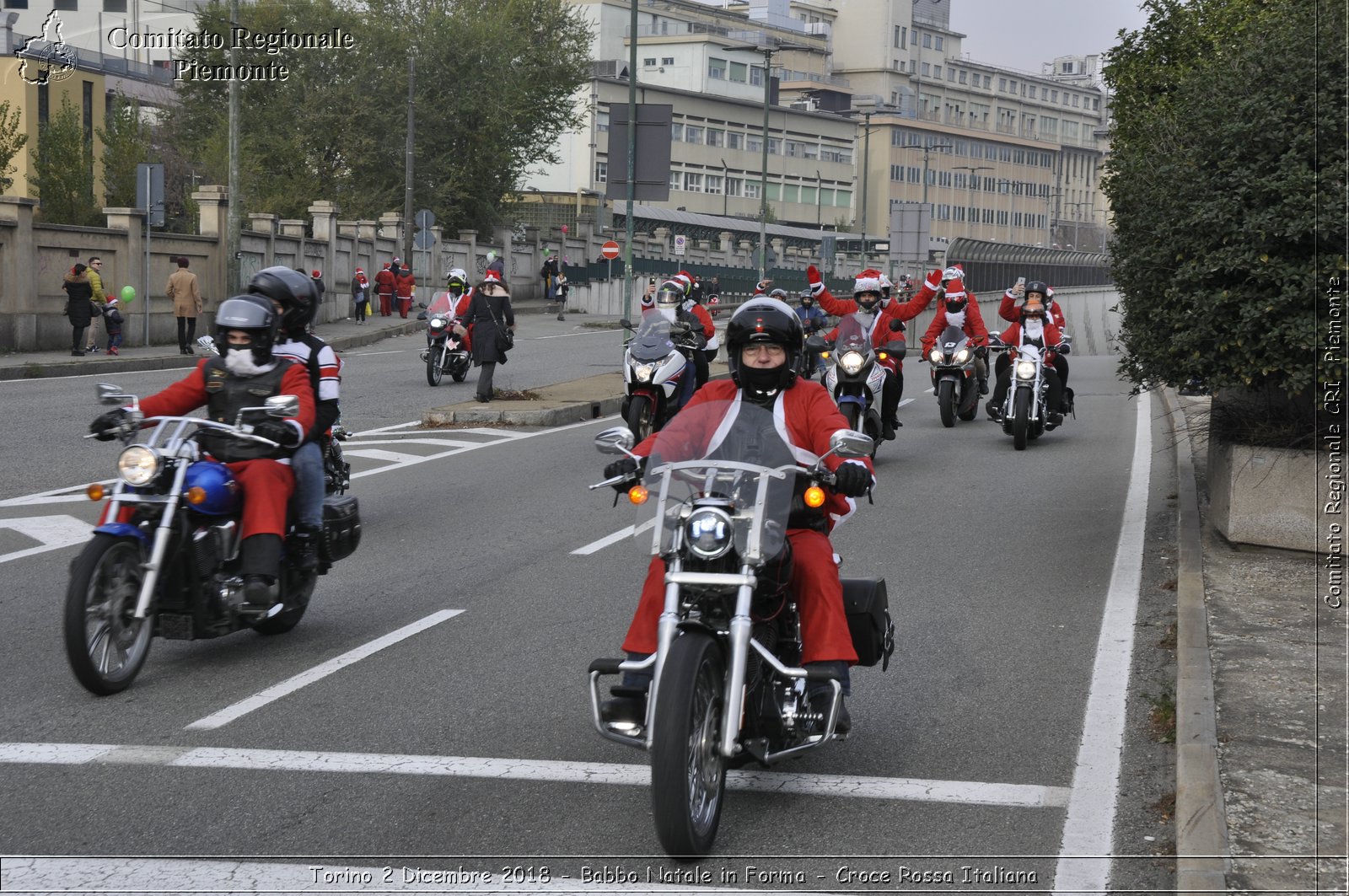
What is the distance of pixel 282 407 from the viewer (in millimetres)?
7312

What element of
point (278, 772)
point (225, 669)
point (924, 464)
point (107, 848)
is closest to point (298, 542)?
point (225, 669)

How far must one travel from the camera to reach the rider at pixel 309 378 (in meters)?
7.94

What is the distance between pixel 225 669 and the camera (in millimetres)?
7504

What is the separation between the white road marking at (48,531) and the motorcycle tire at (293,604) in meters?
2.95

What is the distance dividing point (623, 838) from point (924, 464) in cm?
1162

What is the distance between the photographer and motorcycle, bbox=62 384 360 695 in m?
6.75

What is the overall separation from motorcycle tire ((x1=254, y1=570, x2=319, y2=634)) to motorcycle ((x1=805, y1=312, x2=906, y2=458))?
23.3 ft

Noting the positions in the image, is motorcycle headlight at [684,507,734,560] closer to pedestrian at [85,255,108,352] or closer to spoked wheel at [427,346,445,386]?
spoked wheel at [427,346,445,386]

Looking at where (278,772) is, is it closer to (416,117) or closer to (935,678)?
(935,678)

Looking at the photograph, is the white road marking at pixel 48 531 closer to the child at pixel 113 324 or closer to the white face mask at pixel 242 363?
the white face mask at pixel 242 363

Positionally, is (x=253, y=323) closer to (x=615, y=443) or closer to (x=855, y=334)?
(x=615, y=443)

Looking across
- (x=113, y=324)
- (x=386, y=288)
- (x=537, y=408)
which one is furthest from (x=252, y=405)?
(x=386, y=288)

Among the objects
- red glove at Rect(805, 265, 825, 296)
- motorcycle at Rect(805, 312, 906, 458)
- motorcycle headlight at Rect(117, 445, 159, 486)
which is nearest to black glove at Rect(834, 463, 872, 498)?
motorcycle headlight at Rect(117, 445, 159, 486)

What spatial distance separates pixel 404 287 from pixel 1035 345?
35.8 metres
